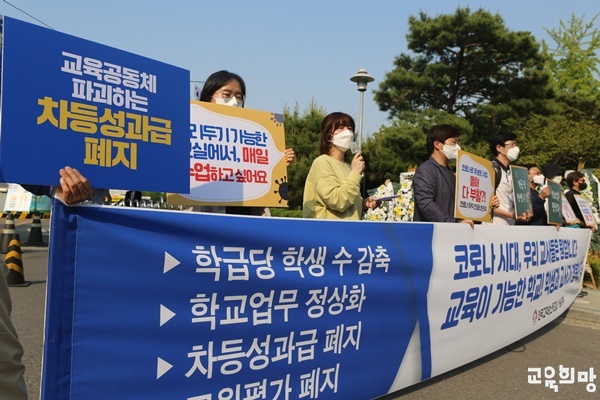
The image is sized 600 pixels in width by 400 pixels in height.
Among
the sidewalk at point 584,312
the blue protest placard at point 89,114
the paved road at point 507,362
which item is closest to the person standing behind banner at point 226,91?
the blue protest placard at point 89,114

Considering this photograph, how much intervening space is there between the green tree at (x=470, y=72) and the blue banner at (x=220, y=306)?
21.8 meters

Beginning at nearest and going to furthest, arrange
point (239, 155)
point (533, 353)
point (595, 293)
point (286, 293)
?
point (286, 293) < point (239, 155) < point (533, 353) < point (595, 293)

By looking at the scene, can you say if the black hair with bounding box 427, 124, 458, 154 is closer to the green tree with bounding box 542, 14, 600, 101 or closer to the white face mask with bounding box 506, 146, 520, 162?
the white face mask with bounding box 506, 146, 520, 162

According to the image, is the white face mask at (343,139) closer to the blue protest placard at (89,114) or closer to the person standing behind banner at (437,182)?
the person standing behind banner at (437,182)

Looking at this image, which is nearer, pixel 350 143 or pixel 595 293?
pixel 350 143

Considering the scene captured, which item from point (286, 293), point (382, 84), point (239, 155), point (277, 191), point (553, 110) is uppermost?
point (382, 84)

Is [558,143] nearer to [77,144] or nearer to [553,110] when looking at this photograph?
[553,110]

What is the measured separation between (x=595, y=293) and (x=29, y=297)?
Result: 7.63 m

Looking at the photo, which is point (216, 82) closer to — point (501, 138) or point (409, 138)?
point (501, 138)

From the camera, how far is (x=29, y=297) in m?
6.12

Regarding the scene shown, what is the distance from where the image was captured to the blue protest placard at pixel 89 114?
1711 mm

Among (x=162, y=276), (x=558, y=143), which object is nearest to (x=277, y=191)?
(x=162, y=276)

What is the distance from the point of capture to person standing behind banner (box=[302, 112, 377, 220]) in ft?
11.0

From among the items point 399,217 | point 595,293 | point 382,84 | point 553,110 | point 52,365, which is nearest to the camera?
point 52,365
